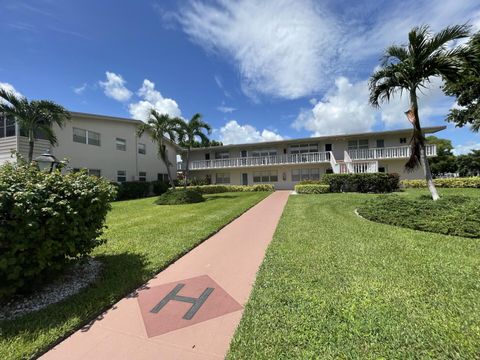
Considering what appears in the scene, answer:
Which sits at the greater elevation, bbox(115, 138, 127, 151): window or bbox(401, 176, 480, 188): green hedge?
bbox(115, 138, 127, 151): window

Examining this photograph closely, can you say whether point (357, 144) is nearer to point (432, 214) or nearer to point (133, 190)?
point (432, 214)

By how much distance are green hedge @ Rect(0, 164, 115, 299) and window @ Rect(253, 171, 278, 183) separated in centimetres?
2376

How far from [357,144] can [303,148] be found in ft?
17.1

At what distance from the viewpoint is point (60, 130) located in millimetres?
16031

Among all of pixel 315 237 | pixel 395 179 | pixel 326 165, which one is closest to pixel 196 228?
pixel 315 237

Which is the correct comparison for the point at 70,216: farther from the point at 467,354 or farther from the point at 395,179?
the point at 395,179

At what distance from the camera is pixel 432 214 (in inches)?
270

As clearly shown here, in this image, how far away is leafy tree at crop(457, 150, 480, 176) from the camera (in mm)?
32438

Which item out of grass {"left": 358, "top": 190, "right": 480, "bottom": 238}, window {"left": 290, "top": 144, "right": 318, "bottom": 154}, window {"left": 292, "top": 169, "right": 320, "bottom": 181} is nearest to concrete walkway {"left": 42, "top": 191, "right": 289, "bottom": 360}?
grass {"left": 358, "top": 190, "right": 480, "bottom": 238}

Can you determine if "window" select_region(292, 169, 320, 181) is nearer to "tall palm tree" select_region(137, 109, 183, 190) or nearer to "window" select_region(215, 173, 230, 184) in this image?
"window" select_region(215, 173, 230, 184)

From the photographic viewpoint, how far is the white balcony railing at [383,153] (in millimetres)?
20953

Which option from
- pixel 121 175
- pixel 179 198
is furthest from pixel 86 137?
pixel 179 198

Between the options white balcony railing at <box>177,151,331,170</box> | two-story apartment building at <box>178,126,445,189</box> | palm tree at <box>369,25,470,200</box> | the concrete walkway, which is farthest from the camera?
white balcony railing at <box>177,151,331,170</box>

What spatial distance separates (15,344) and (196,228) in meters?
5.04
